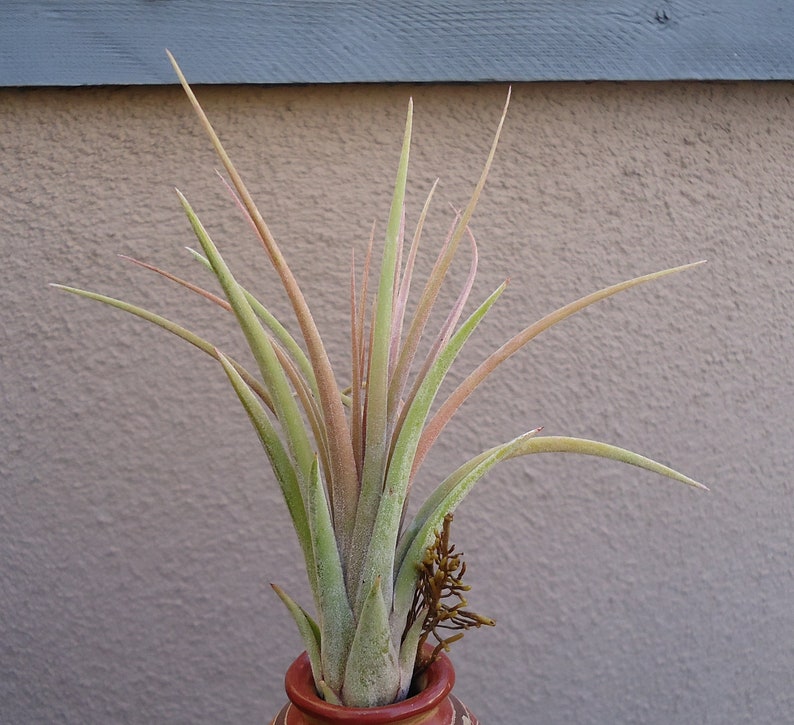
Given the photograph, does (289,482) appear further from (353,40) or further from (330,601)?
(353,40)

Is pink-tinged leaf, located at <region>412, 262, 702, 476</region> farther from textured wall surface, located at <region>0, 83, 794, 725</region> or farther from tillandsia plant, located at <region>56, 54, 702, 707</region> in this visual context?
textured wall surface, located at <region>0, 83, 794, 725</region>

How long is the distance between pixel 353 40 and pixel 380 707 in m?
0.86

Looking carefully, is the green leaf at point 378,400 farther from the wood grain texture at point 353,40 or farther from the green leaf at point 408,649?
the wood grain texture at point 353,40

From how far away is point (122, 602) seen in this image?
109 cm

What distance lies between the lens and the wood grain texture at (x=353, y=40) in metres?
1.03

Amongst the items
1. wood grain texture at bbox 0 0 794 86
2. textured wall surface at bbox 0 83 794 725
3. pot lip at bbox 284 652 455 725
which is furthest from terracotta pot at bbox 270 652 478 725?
wood grain texture at bbox 0 0 794 86

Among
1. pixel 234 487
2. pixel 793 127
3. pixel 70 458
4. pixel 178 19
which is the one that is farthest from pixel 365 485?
pixel 793 127

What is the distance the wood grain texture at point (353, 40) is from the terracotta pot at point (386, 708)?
30.8 inches

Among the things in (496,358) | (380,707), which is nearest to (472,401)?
(496,358)

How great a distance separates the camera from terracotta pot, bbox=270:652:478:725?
1.79 ft

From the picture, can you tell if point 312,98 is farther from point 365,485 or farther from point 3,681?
point 3,681

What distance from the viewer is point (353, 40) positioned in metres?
1.05

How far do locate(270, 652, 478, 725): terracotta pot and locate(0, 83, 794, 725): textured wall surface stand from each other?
49 centimetres

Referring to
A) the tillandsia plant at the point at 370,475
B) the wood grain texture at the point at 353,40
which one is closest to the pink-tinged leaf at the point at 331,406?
the tillandsia plant at the point at 370,475
